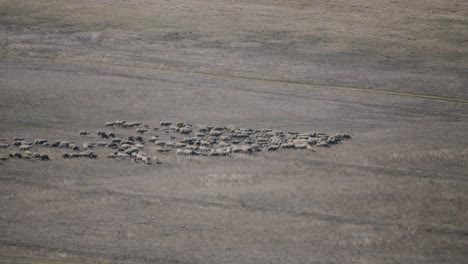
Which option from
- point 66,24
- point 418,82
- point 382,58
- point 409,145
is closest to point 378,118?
point 409,145

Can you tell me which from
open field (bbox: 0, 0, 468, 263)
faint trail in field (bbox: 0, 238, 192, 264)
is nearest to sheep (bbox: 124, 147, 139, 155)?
open field (bbox: 0, 0, 468, 263)

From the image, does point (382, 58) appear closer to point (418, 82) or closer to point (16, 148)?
point (418, 82)

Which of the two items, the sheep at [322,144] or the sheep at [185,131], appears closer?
the sheep at [322,144]

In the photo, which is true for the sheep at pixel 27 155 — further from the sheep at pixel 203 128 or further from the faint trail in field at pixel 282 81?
the faint trail in field at pixel 282 81

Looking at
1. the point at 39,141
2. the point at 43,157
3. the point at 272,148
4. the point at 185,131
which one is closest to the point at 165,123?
the point at 185,131

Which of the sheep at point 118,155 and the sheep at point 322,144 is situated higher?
the sheep at point 118,155

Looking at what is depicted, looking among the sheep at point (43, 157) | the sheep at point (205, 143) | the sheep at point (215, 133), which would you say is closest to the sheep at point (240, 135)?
the sheep at point (215, 133)
